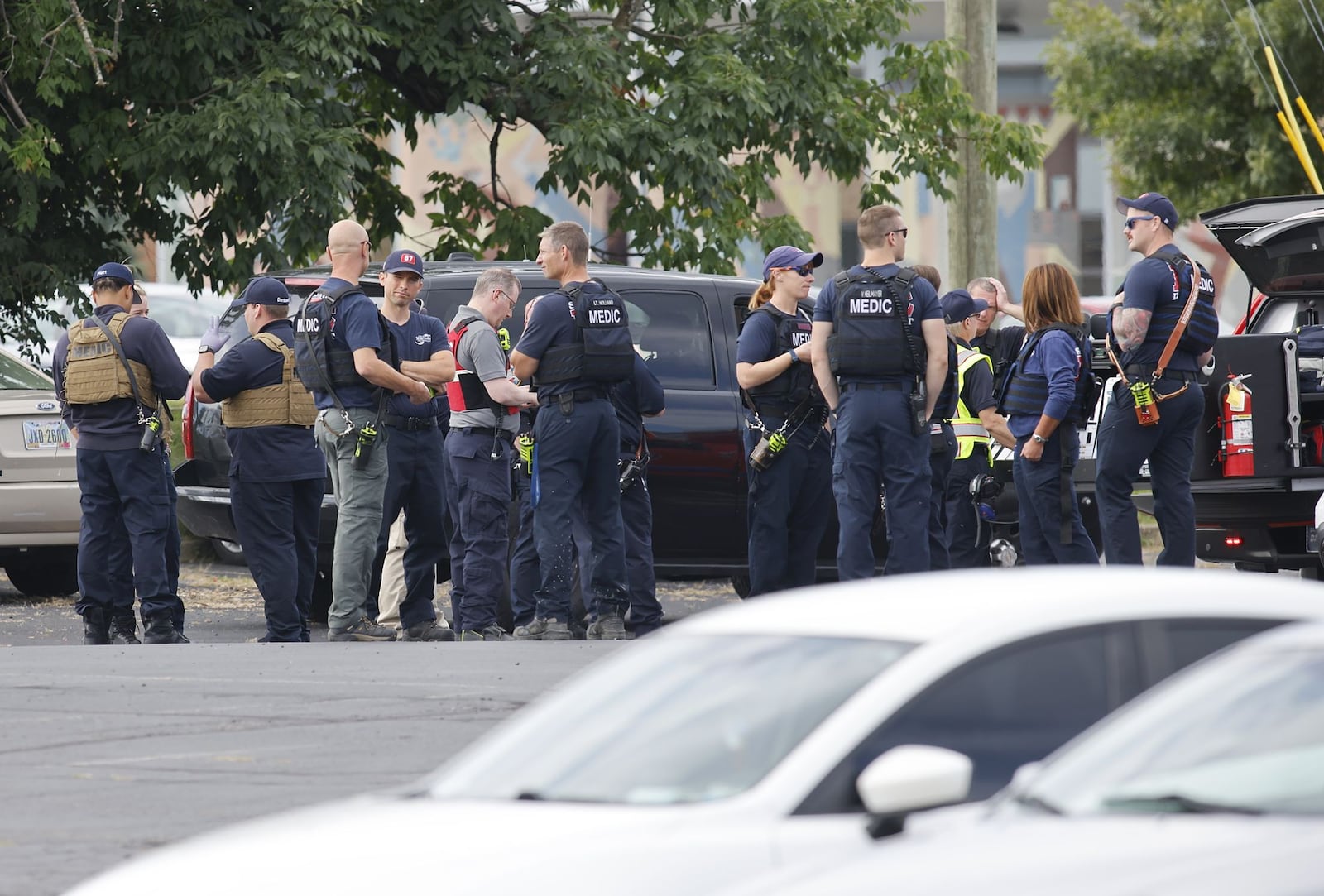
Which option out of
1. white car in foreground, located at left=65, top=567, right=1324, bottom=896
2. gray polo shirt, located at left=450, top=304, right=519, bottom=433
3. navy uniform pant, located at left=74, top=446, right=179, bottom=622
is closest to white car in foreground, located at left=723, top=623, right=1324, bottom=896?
white car in foreground, located at left=65, top=567, right=1324, bottom=896

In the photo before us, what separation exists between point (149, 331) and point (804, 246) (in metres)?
8.47

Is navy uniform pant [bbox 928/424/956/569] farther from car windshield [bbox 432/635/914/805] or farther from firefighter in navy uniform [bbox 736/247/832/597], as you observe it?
car windshield [bbox 432/635/914/805]

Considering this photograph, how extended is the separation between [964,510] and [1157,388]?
84.4 inches

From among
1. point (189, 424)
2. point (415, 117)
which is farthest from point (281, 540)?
point (415, 117)

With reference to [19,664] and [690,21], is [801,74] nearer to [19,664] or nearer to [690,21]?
[690,21]

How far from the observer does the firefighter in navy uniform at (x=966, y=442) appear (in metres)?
11.0

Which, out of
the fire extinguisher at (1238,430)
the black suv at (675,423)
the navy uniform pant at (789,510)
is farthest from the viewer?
the black suv at (675,423)

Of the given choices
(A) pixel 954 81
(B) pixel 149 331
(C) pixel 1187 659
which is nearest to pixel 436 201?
(A) pixel 954 81

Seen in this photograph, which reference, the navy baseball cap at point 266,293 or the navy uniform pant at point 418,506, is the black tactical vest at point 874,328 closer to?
the navy uniform pant at point 418,506

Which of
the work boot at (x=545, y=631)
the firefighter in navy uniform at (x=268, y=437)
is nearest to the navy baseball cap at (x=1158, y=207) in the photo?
the work boot at (x=545, y=631)

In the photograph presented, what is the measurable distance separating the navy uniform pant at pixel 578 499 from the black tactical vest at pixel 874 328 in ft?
3.93

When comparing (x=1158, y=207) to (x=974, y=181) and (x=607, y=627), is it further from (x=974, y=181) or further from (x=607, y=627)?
(x=974, y=181)

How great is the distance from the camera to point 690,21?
16422 mm

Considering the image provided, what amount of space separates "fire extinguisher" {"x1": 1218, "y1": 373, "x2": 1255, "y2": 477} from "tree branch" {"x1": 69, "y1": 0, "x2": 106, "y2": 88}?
7.58 m
